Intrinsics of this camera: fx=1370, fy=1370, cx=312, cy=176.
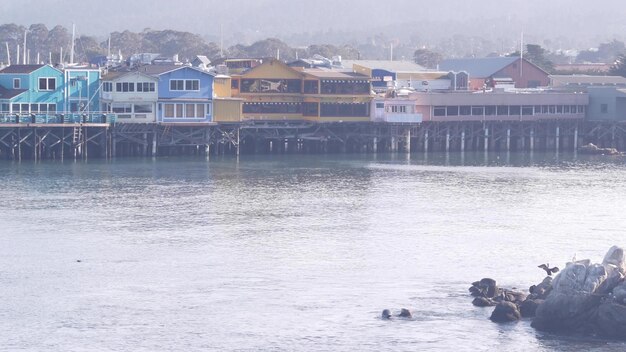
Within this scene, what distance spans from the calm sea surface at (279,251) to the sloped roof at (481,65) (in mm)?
33856

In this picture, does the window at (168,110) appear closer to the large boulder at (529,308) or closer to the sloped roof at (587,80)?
the sloped roof at (587,80)

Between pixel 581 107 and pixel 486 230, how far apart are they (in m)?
46.0

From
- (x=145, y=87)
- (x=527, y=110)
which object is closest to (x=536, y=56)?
(x=527, y=110)

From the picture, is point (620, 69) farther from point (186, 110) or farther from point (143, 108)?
point (143, 108)

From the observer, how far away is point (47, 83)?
7794cm

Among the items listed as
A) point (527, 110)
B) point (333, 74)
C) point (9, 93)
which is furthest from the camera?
point (527, 110)

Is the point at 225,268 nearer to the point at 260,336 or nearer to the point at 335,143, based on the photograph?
the point at 260,336

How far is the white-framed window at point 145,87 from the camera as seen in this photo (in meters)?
79.5

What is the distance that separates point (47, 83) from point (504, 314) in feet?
155

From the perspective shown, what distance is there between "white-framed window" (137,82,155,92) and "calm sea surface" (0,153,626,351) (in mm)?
6547

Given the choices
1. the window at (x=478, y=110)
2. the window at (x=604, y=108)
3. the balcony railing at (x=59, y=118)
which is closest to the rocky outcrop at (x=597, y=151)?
the window at (x=604, y=108)

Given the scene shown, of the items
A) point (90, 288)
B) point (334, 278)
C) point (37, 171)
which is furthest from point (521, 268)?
point (37, 171)

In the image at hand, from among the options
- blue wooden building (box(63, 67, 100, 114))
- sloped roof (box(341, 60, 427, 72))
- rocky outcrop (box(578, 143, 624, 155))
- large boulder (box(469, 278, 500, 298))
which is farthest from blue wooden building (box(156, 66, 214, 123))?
large boulder (box(469, 278, 500, 298))

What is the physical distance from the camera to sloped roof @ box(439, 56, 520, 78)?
107375 millimetres
